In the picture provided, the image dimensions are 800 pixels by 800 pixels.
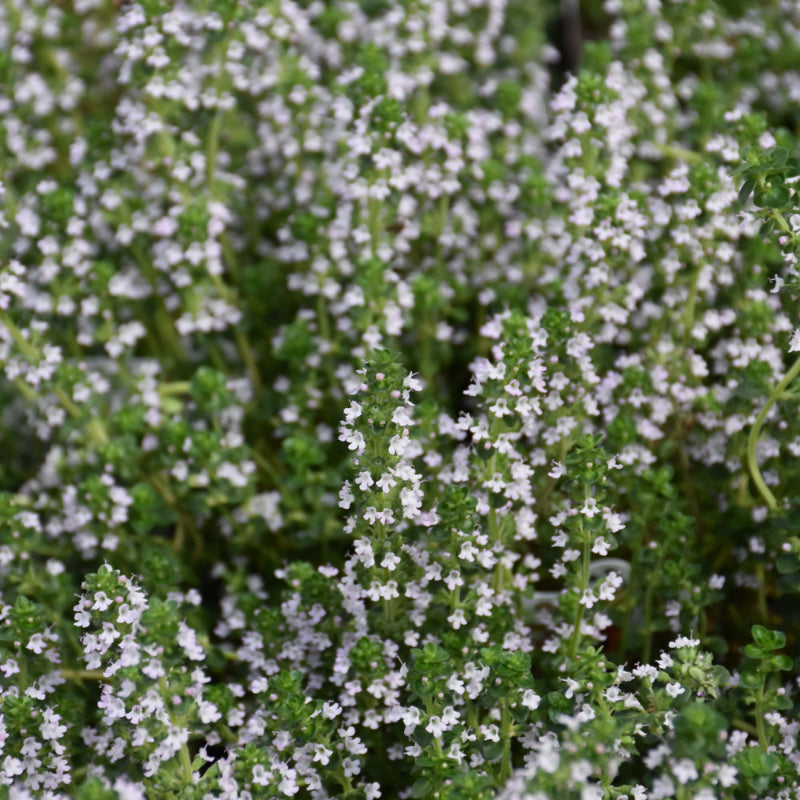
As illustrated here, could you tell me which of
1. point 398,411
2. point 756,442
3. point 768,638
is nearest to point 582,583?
point 768,638

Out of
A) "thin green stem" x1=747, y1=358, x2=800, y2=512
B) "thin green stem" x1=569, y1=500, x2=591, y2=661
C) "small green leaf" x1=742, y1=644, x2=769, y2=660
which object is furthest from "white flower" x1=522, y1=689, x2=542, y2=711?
"thin green stem" x1=747, y1=358, x2=800, y2=512

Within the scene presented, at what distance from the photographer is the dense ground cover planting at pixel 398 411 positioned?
215 cm

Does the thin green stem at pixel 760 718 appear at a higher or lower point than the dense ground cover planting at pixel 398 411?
lower

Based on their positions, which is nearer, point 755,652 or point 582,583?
point 755,652

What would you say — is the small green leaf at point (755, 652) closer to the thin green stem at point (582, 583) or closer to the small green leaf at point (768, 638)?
the small green leaf at point (768, 638)

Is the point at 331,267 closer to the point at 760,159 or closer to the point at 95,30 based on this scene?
the point at 760,159

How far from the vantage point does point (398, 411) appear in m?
2.14

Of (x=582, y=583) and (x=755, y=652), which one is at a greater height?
(x=582, y=583)

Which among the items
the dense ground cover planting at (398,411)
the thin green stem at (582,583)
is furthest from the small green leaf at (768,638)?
the thin green stem at (582,583)

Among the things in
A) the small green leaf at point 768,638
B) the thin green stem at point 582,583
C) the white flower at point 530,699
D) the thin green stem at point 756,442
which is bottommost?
the white flower at point 530,699

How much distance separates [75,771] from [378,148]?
174 centimetres

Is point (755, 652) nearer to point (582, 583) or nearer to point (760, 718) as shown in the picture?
point (760, 718)

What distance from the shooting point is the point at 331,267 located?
3.19 metres

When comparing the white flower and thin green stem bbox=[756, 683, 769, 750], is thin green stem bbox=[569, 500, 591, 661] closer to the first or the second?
the white flower
